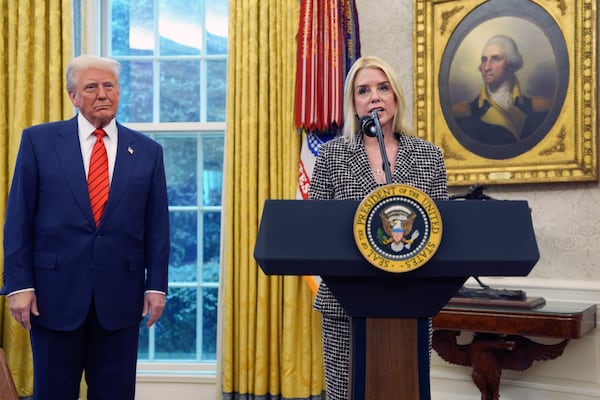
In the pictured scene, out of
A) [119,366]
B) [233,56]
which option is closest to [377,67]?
[119,366]

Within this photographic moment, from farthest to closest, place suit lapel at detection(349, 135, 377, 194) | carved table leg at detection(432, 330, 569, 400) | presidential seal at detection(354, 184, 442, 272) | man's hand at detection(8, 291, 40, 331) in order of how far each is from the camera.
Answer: carved table leg at detection(432, 330, 569, 400)
man's hand at detection(8, 291, 40, 331)
suit lapel at detection(349, 135, 377, 194)
presidential seal at detection(354, 184, 442, 272)

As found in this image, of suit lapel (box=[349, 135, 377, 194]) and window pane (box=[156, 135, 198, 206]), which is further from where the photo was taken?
window pane (box=[156, 135, 198, 206])

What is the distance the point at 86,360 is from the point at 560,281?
2.26m

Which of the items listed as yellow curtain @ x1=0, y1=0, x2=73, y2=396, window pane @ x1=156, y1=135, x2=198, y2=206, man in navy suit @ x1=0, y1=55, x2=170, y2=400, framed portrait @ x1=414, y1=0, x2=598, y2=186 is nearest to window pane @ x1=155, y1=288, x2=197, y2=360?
window pane @ x1=156, y1=135, x2=198, y2=206

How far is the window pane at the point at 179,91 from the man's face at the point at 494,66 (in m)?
1.69

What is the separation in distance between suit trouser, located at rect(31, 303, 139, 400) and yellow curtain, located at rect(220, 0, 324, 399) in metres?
1.52

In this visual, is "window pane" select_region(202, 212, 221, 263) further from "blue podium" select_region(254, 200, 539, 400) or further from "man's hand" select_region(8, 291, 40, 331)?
"blue podium" select_region(254, 200, 539, 400)

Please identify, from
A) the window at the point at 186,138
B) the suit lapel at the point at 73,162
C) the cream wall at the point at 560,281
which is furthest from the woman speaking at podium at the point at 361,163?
the window at the point at 186,138

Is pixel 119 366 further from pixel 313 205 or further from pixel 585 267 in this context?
pixel 585 267

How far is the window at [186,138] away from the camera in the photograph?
4.17 meters

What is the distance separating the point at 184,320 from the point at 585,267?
228cm

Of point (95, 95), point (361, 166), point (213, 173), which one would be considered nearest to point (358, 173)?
point (361, 166)

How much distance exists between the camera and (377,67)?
1857 mm

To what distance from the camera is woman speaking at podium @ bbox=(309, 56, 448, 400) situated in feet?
5.74
